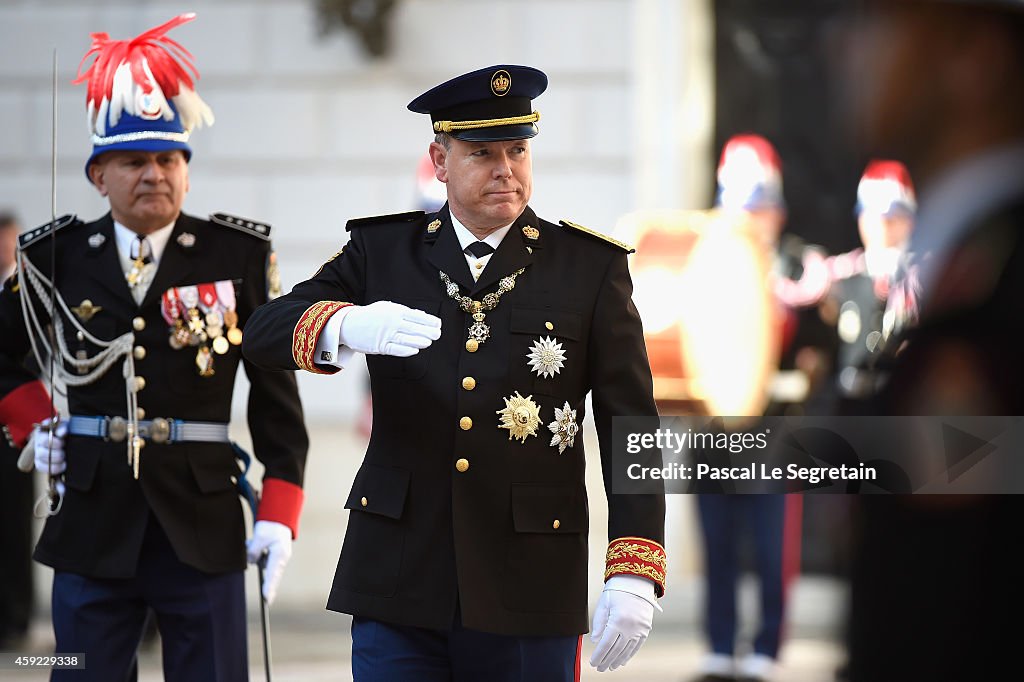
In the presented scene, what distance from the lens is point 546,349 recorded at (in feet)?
10.2

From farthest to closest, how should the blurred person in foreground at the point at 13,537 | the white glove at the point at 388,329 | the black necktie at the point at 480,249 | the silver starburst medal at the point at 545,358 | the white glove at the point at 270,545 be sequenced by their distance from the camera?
the blurred person in foreground at the point at 13,537 → the white glove at the point at 270,545 → the black necktie at the point at 480,249 → the silver starburst medal at the point at 545,358 → the white glove at the point at 388,329

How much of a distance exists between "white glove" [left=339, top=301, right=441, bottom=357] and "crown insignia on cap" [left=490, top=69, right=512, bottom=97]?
1.69 ft

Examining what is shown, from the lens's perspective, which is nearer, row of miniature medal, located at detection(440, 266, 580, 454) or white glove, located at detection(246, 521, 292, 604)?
row of miniature medal, located at detection(440, 266, 580, 454)

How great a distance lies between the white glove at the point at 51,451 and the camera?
12.5 ft

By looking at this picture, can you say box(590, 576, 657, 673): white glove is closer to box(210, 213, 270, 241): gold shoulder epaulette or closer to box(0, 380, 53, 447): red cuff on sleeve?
box(210, 213, 270, 241): gold shoulder epaulette

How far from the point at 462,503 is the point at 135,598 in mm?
1130

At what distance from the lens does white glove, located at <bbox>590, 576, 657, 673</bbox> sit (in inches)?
118

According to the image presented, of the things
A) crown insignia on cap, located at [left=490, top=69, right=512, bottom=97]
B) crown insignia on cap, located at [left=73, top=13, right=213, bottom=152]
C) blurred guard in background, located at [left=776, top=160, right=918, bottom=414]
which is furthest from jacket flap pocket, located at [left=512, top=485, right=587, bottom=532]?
blurred guard in background, located at [left=776, top=160, right=918, bottom=414]

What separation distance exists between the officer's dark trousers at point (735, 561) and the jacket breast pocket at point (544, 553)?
324 cm

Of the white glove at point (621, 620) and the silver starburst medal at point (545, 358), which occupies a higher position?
the silver starburst medal at point (545, 358)

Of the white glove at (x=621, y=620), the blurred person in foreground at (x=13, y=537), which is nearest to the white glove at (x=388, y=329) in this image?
the white glove at (x=621, y=620)

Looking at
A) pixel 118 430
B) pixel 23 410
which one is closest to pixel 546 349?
pixel 118 430

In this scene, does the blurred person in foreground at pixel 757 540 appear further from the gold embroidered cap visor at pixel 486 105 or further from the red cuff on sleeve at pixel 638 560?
the gold embroidered cap visor at pixel 486 105

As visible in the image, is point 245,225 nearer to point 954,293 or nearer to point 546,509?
point 546,509
